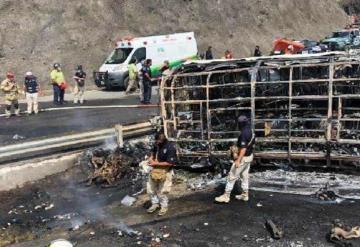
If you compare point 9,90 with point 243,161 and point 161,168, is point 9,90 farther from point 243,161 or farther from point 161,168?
point 243,161

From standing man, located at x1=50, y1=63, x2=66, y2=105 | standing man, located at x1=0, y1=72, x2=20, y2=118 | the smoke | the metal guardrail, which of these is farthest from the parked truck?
the smoke

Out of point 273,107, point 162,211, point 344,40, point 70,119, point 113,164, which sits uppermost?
point 344,40

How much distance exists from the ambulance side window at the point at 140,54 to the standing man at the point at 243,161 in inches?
680

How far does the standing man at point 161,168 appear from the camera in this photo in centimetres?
1013

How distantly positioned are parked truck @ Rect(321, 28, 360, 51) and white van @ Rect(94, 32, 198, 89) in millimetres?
13659

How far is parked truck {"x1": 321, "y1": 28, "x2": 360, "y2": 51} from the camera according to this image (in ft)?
125

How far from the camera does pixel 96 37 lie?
112 ft

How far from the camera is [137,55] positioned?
27422 mm

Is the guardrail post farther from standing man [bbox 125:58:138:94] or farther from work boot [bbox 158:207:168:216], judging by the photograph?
standing man [bbox 125:58:138:94]

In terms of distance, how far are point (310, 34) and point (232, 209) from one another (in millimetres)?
44086

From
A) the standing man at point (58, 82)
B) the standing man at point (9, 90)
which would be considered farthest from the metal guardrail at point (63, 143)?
the standing man at point (58, 82)

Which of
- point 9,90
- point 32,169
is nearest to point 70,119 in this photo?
point 9,90

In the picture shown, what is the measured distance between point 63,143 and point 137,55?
42.4ft

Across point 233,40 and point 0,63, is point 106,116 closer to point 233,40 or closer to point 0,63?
point 0,63
